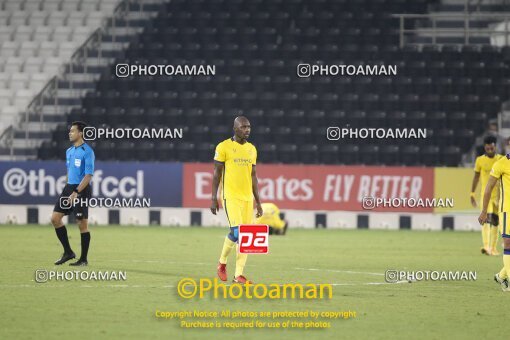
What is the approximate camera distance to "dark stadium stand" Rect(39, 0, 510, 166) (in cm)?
3566

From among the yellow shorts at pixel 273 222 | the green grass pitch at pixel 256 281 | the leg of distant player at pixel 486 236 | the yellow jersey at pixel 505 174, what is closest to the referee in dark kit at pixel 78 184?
the green grass pitch at pixel 256 281

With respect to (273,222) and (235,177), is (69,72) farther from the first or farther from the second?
(235,177)

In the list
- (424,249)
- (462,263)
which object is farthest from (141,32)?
(462,263)

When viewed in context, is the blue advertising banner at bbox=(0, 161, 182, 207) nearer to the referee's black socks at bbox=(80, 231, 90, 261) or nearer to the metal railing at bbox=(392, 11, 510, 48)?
the metal railing at bbox=(392, 11, 510, 48)

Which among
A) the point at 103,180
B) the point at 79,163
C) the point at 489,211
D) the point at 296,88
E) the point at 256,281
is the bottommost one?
the point at 256,281

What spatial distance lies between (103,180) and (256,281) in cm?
1714

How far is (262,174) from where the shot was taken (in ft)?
108

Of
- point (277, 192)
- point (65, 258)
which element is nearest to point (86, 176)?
point (65, 258)

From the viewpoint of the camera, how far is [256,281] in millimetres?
16328

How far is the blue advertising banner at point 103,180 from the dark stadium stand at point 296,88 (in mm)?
2520

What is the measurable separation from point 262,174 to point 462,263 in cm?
1262

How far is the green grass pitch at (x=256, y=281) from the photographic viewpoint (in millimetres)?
11383

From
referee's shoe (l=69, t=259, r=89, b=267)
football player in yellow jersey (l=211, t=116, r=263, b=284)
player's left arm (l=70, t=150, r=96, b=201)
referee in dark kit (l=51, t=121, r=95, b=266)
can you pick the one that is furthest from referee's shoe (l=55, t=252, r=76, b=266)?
football player in yellow jersey (l=211, t=116, r=263, b=284)

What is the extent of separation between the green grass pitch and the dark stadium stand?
26.8ft
